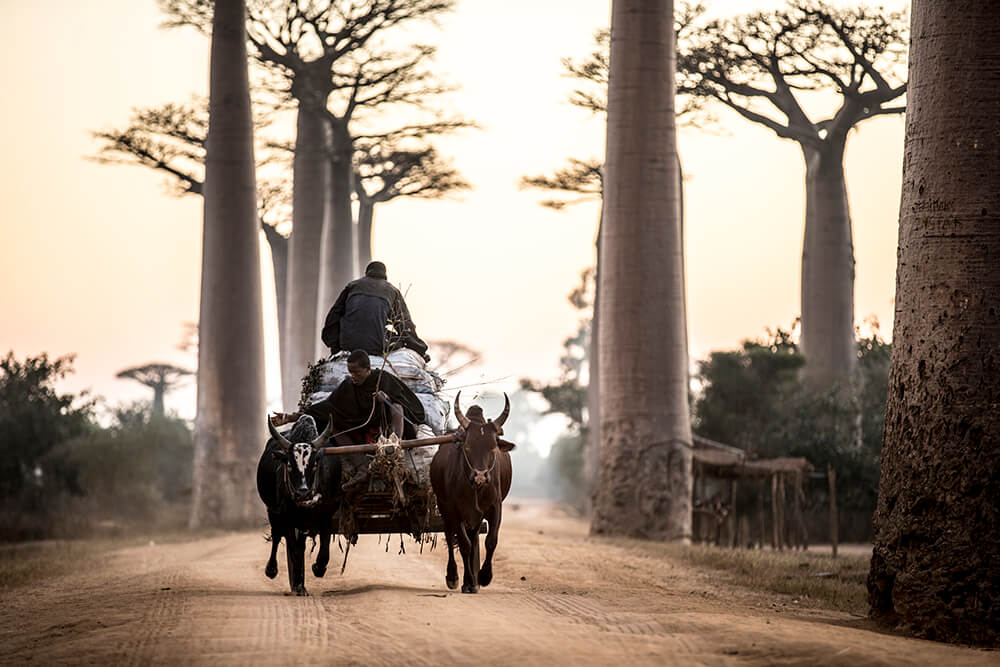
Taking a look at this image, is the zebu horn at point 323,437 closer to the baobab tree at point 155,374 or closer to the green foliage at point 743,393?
the green foliage at point 743,393

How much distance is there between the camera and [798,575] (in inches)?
530

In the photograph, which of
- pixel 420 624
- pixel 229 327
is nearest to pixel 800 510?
pixel 229 327

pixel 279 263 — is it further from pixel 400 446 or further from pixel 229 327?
pixel 400 446

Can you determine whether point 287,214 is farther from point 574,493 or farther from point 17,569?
point 17,569

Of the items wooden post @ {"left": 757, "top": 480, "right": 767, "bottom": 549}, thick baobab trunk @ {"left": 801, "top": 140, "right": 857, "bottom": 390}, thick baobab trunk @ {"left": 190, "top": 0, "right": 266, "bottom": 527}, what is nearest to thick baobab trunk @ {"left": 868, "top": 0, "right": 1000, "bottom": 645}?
wooden post @ {"left": 757, "top": 480, "right": 767, "bottom": 549}

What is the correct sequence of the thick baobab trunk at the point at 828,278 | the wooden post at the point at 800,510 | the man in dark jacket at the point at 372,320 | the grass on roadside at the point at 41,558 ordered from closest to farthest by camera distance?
the man in dark jacket at the point at 372,320
the grass on roadside at the point at 41,558
the wooden post at the point at 800,510
the thick baobab trunk at the point at 828,278

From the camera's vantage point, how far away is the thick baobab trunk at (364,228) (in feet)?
124

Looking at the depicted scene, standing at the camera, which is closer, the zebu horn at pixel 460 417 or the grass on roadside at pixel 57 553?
the zebu horn at pixel 460 417

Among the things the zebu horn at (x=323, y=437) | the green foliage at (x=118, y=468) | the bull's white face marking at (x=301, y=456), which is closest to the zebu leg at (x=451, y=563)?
the zebu horn at (x=323, y=437)

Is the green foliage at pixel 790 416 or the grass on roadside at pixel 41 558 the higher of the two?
the green foliage at pixel 790 416

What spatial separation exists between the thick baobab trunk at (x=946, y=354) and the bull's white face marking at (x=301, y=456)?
4.00m

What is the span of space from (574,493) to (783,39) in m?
28.9

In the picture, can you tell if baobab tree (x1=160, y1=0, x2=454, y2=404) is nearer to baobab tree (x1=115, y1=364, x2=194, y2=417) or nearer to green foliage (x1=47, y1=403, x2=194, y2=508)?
green foliage (x1=47, y1=403, x2=194, y2=508)

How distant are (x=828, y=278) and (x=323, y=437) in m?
23.4
